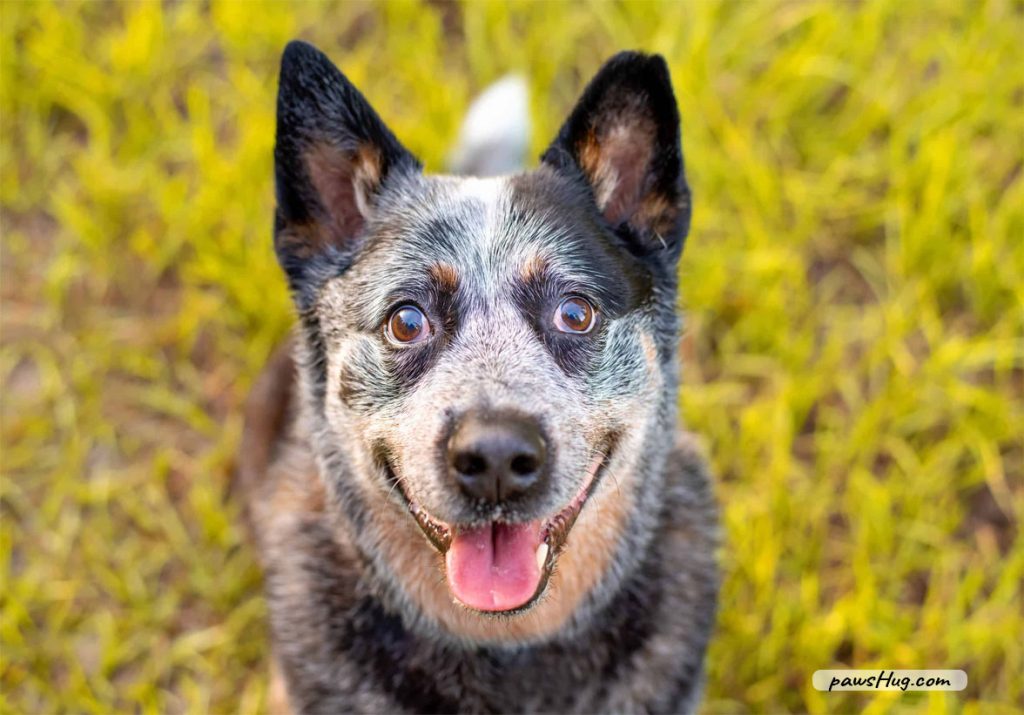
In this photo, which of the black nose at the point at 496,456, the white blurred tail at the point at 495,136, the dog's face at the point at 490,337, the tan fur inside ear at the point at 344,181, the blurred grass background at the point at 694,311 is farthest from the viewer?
the white blurred tail at the point at 495,136

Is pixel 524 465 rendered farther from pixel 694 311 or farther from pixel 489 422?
pixel 694 311

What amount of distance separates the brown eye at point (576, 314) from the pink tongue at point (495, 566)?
1.61 ft

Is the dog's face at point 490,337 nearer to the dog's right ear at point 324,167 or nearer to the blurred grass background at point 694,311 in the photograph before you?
the dog's right ear at point 324,167

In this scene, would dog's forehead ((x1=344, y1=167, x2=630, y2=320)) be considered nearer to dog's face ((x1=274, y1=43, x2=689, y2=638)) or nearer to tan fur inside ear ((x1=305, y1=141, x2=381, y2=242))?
dog's face ((x1=274, y1=43, x2=689, y2=638))

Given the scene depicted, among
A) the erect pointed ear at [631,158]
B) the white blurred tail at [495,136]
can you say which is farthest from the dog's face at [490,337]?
the white blurred tail at [495,136]

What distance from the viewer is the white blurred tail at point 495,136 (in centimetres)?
365

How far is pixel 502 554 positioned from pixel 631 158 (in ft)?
3.62

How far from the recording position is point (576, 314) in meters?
2.34

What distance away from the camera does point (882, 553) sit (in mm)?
3459

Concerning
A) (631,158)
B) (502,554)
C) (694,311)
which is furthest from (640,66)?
(694,311)

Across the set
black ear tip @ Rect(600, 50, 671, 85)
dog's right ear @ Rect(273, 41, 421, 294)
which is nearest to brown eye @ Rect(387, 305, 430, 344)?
dog's right ear @ Rect(273, 41, 421, 294)

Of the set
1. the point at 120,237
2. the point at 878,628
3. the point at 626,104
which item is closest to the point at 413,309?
the point at 626,104

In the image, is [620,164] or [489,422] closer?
[489,422]

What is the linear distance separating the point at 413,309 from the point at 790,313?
211 centimetres
